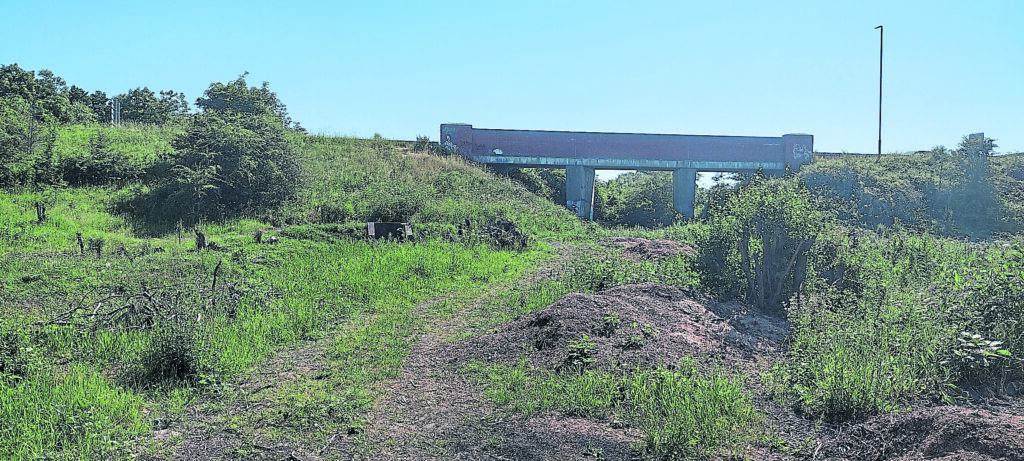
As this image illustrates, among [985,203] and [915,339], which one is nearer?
[915,339]

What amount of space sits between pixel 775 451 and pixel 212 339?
529cm

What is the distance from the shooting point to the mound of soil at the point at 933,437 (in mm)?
3689

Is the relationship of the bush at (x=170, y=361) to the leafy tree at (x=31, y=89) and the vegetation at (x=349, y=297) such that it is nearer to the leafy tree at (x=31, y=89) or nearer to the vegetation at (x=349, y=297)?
the vegetation at (x=349, y=297)

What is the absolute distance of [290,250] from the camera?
12.8 meters

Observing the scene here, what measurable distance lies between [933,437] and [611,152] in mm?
27889

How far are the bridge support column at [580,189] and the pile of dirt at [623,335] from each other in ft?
73.1

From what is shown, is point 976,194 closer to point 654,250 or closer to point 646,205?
point 646,205

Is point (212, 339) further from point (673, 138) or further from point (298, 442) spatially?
point (673, 138)

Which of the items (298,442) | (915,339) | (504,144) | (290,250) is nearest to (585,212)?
(504,144)

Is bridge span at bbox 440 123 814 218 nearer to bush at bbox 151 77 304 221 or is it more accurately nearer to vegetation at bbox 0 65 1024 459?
vegetation at bbox 0 65 1024 459

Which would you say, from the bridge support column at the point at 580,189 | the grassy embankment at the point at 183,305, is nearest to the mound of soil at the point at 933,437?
the grassy embankment at the point at 183,305

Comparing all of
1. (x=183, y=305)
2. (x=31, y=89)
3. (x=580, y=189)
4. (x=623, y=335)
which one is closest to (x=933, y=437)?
(x=623, y=335)

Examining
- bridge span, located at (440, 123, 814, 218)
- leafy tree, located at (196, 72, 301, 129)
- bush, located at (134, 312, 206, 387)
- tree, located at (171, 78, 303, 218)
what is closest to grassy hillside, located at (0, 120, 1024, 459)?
bush, located at (134, 312, 206, 387)

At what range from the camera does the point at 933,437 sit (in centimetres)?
391
